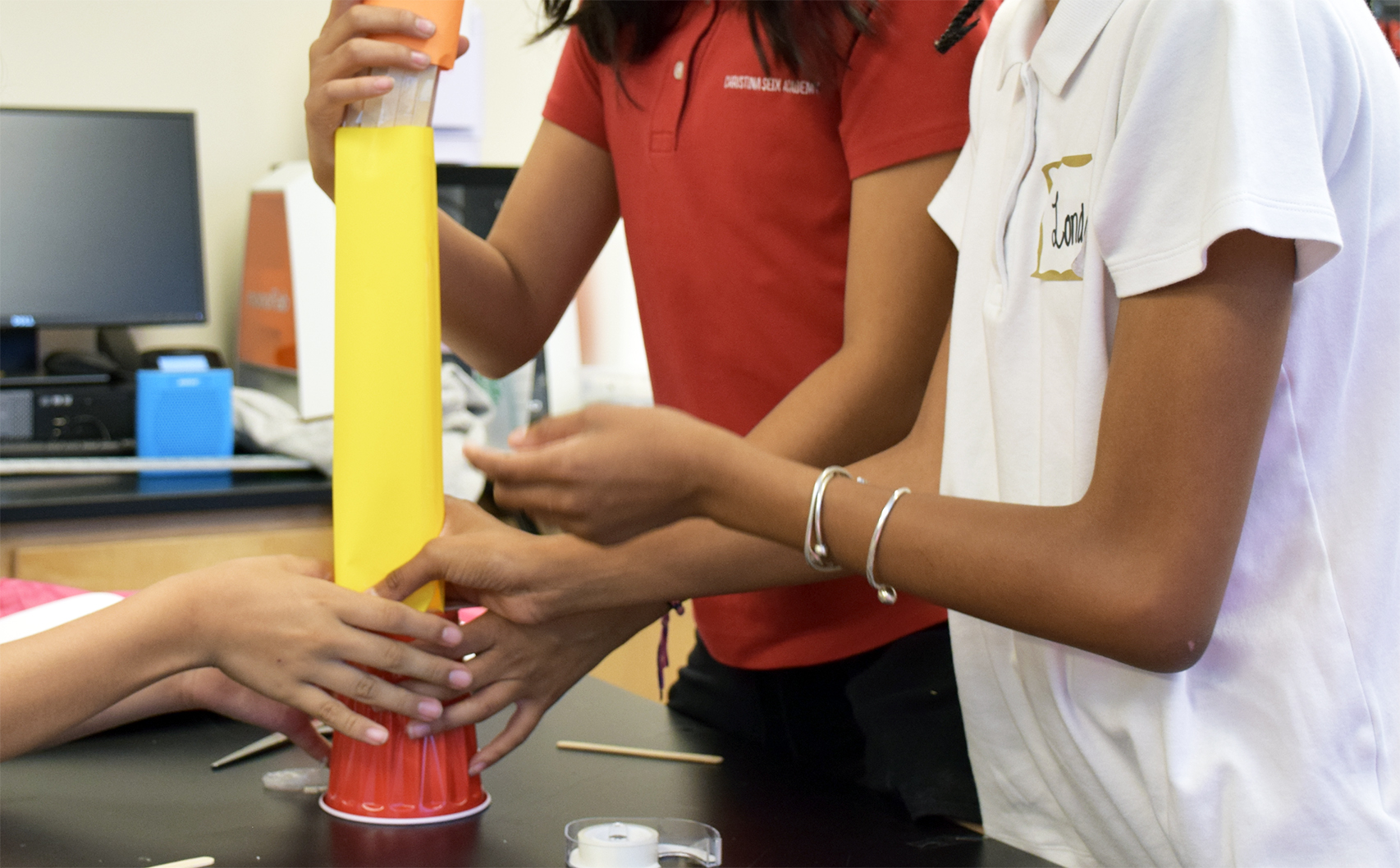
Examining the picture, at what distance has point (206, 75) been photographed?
101 inches

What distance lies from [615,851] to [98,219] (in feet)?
6.43

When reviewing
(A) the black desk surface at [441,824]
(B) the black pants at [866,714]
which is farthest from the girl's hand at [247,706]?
(B) the black pants at [866,714]

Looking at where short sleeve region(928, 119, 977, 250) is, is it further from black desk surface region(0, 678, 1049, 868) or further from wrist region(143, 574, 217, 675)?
wrist region(143, 574, 217, 675)

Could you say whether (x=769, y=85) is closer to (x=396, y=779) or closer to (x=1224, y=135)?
(x=1224, y=135)

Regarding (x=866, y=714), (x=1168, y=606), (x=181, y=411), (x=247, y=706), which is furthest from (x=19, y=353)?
(x=1168, y=606)

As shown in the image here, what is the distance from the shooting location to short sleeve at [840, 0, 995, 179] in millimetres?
983

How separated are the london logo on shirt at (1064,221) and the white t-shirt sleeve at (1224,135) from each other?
9 centimetres

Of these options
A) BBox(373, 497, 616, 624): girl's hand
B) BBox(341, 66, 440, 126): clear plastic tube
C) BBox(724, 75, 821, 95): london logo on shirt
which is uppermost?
BBox(724, 75, 821, 95): london logo on shirt

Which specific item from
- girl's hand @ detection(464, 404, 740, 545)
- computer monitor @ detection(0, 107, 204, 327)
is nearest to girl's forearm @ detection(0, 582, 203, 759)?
girl's hand @ detection(464, 404, 740, 545)

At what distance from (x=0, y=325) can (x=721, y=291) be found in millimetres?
1618

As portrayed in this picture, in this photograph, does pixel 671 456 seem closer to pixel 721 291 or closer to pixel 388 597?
pixel 388 597

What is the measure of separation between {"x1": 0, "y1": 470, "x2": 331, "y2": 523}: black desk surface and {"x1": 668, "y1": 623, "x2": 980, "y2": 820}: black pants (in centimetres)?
104

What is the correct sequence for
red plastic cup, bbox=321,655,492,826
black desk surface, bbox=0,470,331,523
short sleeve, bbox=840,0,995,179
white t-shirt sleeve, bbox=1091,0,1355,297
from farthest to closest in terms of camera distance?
black desk surface, bbox=0,470,331,523 → short sleeve, bbox=840,0,995,179 → red plastic cup, bbox=321,655,492,826 → white t-shirt sleeve, bbox=1091,0,1355,297

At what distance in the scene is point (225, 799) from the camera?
0.89 meters
